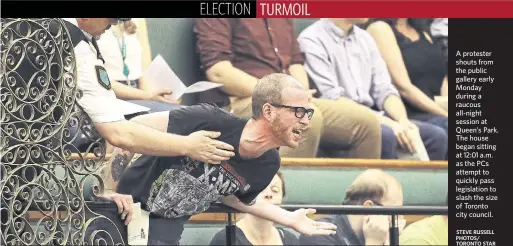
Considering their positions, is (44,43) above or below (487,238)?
above

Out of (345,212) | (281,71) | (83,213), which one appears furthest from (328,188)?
(83,213)

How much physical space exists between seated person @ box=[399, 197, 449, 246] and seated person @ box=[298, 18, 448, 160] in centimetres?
36

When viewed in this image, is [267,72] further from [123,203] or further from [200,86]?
[123,203]

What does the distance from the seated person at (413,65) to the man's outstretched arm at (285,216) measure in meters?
0.85

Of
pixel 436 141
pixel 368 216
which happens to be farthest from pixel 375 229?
pixel 436 141

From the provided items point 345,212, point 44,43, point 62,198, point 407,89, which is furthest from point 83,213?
point 407,89

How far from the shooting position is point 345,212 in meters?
7.00

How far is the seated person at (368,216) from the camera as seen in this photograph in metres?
7.05

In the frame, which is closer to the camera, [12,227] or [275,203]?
[12,227]

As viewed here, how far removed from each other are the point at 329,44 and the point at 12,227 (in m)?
1.92

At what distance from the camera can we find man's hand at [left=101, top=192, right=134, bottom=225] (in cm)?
679

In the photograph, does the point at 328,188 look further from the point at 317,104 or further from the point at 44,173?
the point at 44,173

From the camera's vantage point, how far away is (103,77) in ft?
22.3

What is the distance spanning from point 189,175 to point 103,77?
0.63 meters
